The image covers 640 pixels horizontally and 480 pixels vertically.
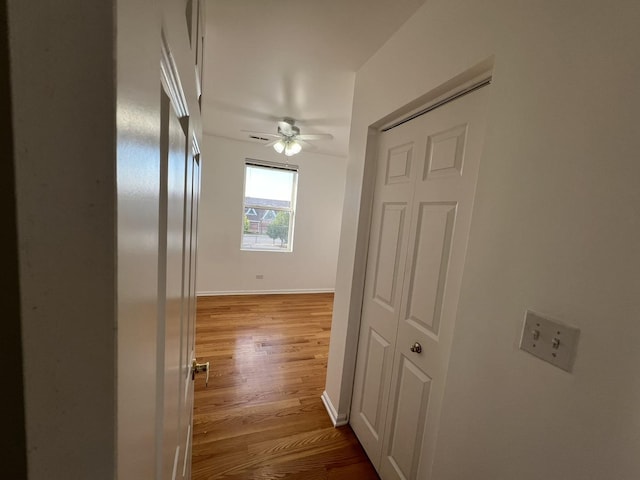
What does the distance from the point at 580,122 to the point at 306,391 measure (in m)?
2.30

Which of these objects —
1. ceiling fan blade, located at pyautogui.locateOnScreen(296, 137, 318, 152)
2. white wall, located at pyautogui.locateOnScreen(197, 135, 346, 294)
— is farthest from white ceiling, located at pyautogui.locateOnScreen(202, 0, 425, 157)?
white wall, located at pyautogui.locateOnScreen(197, 135, 346, 294)

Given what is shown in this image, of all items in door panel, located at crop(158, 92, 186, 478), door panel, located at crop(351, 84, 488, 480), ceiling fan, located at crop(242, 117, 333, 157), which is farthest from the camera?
ceiling fan, located at crop(242, 117, 333, 157)

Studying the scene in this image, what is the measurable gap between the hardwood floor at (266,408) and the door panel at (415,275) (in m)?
0.28

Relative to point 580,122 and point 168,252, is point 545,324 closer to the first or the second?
point 580,122

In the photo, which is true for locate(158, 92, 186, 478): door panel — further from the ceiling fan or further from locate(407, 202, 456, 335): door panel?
the ceiling fan

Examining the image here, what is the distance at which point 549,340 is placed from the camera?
68 centimetres

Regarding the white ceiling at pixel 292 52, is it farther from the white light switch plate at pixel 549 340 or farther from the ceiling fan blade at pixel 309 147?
the white light switch plate at pixel 549 340

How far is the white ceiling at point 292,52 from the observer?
1337 millimetres

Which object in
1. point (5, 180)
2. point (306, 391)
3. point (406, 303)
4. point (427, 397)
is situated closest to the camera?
point (5, 180)

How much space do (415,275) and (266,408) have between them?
1.54 m

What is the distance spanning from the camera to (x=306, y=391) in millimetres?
2162

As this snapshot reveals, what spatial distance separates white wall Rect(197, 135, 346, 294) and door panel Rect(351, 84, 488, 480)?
290cm

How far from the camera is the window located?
4184mm

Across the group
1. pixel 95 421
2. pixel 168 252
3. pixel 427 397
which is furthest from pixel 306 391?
pixel 95 421
